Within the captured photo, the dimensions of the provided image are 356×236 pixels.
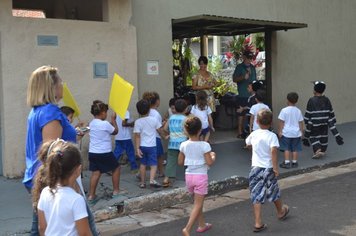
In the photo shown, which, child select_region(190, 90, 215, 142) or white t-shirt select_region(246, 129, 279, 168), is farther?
child select_region(190, 90, 215, 142)

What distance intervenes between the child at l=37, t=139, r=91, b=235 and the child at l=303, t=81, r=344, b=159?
7074 millimetres

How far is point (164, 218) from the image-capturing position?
20.2 ft

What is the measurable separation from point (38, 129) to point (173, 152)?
395 cm

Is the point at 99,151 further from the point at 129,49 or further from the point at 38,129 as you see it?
the point at 38,129

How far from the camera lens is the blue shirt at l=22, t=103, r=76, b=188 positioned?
3.31 m

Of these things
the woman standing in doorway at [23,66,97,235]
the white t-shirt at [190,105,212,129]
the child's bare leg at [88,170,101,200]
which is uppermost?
the woman standing in doorway at [23,66,97,235]

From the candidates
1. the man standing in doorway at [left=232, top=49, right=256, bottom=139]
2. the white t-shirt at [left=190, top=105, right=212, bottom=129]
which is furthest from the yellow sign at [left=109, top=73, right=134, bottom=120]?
the man standing in doorway at [left=232, top=49, right=256, bottom=139]

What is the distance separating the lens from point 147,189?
23.2ft

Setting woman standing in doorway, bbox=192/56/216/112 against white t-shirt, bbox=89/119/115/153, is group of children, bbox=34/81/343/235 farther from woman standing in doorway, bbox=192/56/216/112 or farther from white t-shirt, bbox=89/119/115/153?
woman standing in doorway, bbox=192/56/216/112

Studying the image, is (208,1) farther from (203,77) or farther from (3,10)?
(3,10)

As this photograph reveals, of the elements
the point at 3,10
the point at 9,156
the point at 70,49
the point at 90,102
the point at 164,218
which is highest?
Answer: the point at 3,10

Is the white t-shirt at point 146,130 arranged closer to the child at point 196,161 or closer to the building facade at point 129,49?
the building facade at point 129,49

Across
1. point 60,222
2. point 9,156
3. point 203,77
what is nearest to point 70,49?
point 9,156

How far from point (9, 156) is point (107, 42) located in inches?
104
